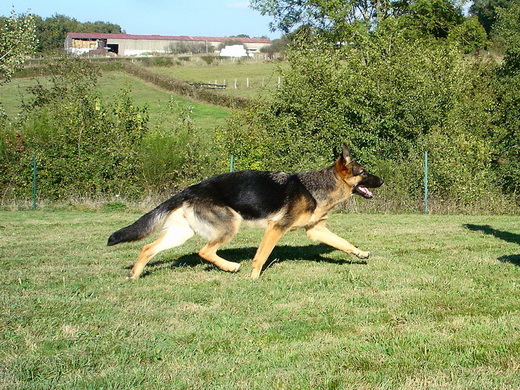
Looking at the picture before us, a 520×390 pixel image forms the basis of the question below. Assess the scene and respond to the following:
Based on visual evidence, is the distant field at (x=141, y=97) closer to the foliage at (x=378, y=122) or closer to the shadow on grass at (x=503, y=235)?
the foliage at (x=378, y=122)

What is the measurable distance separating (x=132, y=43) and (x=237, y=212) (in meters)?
101

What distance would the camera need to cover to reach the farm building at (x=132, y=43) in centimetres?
9988

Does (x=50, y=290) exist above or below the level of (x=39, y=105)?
below

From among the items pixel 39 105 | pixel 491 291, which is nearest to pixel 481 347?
pixel 491 291

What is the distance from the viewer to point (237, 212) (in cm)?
848

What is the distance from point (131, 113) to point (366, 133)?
26.8ft

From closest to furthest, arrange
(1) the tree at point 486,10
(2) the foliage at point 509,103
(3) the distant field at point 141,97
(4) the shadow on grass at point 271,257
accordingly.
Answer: (4) the shadow on grass at point 271,257 < (2) the foliage at point 509,103 < (3) the distant field at point 141,97 < (1) the tree at point 486,10

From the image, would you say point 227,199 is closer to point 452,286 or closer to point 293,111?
point 452,286

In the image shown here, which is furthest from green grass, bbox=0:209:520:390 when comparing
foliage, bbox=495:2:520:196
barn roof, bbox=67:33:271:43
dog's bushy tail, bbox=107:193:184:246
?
barn roof, bbox=67:33:271:43

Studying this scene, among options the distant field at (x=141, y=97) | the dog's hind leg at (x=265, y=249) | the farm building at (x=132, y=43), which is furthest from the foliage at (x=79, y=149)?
the farm building at (x=132, y=43)

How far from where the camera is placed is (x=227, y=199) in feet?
27.7

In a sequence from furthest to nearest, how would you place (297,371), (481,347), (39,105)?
1. (39,105)
2. (481,347)
3. (297,371)

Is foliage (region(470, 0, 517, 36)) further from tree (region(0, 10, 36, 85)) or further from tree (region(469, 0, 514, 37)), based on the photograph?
tree (region(0, 10, 36, 85))

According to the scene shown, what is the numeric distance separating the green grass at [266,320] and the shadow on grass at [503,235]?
0.41 ft
